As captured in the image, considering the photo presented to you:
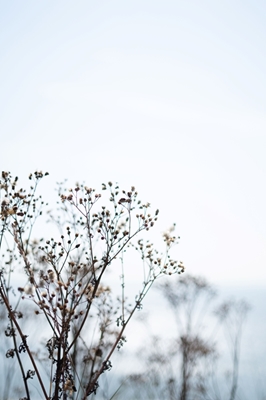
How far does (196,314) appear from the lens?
44.9ft

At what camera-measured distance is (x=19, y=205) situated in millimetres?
3307

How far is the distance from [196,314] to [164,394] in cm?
258

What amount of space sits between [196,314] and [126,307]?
1088 centimetres

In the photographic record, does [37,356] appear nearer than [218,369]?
Yes

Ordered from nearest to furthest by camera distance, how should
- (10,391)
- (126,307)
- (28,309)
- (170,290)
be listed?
(126,307) < (28,309) < (10,391) < (170,290)

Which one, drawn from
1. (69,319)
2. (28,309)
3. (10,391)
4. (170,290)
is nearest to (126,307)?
(69,319)

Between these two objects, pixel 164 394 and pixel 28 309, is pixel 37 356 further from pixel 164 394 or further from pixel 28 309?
pixel 164 394

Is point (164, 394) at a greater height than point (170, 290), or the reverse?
point (170, 290)

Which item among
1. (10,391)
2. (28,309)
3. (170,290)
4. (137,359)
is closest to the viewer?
(28,309)

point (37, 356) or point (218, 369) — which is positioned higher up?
point (218, 369)

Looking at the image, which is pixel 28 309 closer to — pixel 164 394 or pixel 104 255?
pixel 164 394

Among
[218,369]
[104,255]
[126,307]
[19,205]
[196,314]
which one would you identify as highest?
[196,314]

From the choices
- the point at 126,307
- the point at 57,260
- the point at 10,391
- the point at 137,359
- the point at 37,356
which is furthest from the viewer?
the point at 137,359

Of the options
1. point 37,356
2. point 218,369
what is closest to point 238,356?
point 218,369
